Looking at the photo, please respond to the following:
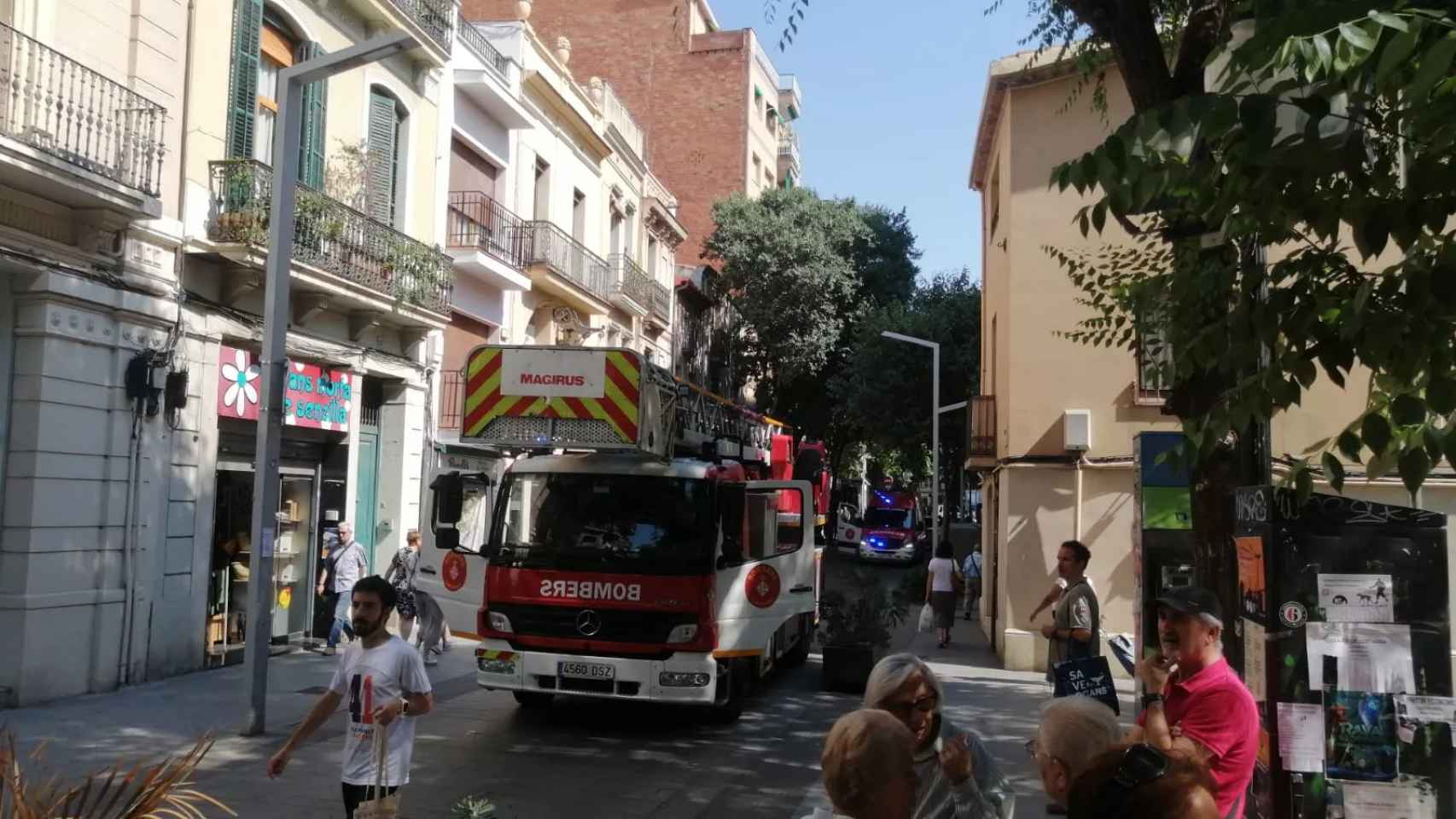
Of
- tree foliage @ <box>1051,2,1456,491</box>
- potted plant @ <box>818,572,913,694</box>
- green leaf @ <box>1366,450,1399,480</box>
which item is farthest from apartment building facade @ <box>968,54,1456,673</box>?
green leaf @ <box>1366,450,1399,480</box>

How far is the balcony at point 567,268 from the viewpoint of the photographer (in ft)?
73.9

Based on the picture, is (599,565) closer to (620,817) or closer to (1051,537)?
(620,817)

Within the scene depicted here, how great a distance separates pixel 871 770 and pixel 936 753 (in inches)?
42.8

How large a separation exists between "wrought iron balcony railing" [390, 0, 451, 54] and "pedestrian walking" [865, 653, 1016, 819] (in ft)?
50.9

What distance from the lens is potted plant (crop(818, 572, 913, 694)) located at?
1330cm

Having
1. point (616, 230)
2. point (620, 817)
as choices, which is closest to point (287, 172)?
point (620, 817)

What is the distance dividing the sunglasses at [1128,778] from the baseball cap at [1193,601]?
1.98m

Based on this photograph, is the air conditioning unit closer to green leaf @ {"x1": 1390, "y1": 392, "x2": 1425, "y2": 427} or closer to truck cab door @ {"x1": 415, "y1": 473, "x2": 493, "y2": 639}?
truck cab door @ {"x1": 415, "y1": 473, "x2": 493, "y2": 639}

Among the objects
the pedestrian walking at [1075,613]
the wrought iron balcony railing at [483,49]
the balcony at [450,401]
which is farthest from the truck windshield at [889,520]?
the pedestrian walking at [1075,613]

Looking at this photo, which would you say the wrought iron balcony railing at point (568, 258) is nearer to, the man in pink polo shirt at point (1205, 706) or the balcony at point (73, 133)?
the balcony at point (73, 133)

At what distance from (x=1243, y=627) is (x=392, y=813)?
4.17m

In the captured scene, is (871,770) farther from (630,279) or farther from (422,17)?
(630,279)

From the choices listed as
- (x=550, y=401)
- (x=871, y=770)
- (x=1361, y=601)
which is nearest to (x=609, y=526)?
(x=550, y=401)

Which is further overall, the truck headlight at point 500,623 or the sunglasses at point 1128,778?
the truck headlight at point 500,623
